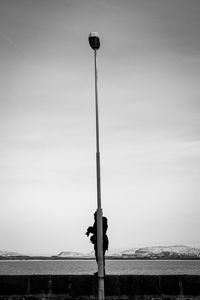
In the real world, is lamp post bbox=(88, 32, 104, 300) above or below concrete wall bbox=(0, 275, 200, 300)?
above

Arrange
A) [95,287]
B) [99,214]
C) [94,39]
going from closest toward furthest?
1. [99,214]
2. [95,287]
3. [94,39]

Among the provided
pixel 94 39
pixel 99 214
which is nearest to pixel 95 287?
pixel 99 214

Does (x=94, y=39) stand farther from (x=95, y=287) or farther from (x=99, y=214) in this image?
(x=95, y=287)

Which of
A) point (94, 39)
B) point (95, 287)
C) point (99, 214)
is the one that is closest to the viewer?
point (99, 214)

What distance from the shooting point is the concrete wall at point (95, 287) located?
8.18 metres

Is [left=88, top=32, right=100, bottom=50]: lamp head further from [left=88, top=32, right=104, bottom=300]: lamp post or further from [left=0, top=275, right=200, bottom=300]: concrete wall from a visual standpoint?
[left=0, top=275, right=200, bottom=300]: concrete wall

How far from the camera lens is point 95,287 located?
8.25m

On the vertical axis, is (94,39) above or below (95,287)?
above

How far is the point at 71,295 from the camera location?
825 cm

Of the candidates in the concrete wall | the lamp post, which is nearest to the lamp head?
the lamp post

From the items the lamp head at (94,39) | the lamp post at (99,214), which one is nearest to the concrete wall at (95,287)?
the lamp post at (99,214)

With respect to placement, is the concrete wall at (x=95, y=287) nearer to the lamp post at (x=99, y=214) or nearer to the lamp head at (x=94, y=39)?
the lamp post at (x=99, y=214)

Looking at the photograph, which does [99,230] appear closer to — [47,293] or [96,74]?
[47,293]

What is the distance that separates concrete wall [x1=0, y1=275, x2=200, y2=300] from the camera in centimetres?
818
